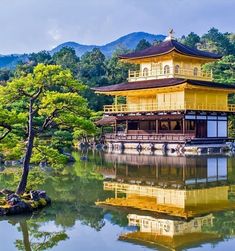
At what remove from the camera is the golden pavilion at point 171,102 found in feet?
119

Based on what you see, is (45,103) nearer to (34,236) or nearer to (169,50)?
(34,236)

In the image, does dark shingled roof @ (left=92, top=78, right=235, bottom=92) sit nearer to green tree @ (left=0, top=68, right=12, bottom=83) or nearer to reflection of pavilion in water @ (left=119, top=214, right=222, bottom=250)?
reflection of pavilion in water @ (left=119, top=214, right=222, bottom=250)

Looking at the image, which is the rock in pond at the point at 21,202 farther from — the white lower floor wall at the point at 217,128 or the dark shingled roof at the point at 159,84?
the white lower floor wall at the point at 217,128

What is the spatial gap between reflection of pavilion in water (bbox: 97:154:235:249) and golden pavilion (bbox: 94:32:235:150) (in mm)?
10830

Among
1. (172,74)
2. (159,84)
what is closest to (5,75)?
(172,74)

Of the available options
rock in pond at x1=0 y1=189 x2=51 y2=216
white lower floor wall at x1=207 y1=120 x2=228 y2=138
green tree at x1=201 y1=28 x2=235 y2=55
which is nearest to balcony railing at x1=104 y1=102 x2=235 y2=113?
white lower floor wall at x1=207 y1=120 x2=228 y2=138

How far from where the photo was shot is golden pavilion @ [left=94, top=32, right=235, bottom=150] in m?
36.1

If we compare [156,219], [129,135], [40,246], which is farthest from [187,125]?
[40,246]

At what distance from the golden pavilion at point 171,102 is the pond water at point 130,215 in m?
15.2

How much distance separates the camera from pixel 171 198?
1509cm

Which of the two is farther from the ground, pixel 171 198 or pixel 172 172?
pixel 172 172

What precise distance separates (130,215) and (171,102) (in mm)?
25717

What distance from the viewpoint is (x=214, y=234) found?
422 inches

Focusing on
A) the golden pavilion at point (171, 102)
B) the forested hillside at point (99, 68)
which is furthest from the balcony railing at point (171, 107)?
the forested hillside at point (99, 68)
